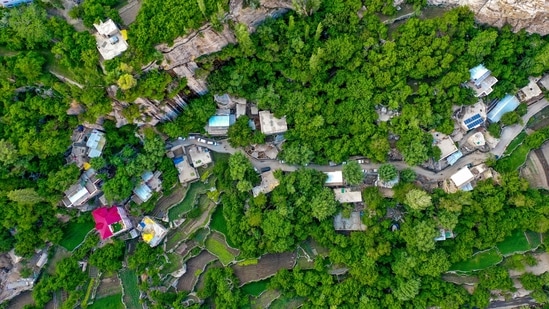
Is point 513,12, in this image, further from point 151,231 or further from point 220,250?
point 151,231

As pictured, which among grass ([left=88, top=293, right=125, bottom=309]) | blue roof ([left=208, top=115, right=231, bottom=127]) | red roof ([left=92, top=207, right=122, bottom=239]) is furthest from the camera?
grass ([left=88, top=293, right=125, bottom=309])

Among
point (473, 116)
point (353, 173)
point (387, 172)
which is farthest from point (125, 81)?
point (473, 116)

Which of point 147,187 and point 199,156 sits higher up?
point 199,156

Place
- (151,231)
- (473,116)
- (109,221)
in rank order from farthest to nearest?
(151,231) → (109,221) → (473,116)

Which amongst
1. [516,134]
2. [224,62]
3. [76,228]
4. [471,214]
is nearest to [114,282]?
[76,228]

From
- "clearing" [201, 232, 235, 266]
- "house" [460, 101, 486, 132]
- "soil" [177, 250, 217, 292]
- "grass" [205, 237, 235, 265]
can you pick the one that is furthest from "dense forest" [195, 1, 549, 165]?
"soil" [177, 250, 217, 292]

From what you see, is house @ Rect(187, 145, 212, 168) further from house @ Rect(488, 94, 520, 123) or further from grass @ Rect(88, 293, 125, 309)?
Result: house @ Rect(488, 94, 520, 123)
